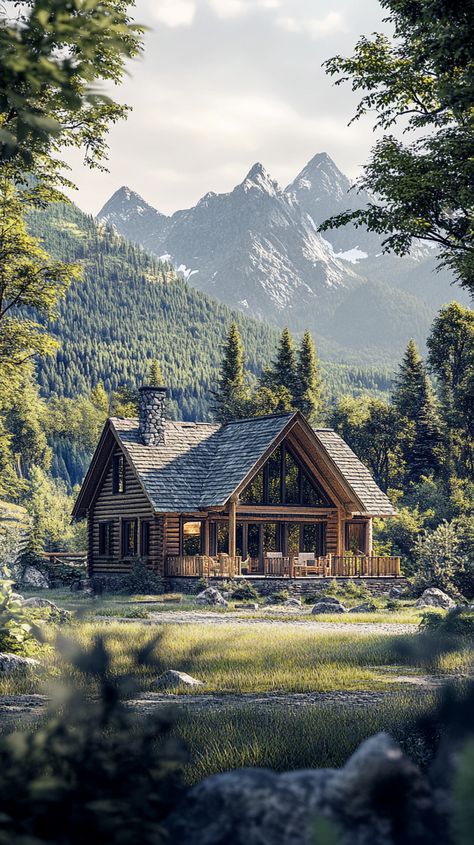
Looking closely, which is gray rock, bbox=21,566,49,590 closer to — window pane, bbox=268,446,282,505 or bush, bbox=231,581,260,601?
window pane, bbox=268,446,282,505

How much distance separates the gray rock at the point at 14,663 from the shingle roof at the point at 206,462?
24.0m

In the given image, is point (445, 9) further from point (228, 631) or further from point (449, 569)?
point (449, 569)

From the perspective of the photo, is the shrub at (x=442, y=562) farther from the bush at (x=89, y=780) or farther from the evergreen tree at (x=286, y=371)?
the evergreen tree at (x=286, y=371)

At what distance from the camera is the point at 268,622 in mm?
26344

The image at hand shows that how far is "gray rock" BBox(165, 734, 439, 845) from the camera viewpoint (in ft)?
15.0

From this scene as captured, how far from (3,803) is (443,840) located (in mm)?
1919

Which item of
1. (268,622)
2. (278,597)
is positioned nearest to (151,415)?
(278,597)

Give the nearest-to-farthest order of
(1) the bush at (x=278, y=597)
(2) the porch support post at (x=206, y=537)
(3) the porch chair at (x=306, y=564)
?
(1) the bush at (x=278, y=597), (3) the porch chair at (x=306, y=564), (2) the porch support post at (x=206, y=537)

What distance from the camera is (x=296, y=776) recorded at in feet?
15.8

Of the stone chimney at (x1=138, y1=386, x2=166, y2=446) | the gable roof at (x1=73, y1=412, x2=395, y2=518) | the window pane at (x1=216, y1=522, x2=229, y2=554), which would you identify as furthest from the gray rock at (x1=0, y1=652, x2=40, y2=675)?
the stone chimney at (x1=138, y1=386, x2=166, y2=446)

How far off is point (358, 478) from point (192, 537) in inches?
326

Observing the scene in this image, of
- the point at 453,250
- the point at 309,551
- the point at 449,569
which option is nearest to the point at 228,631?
the point at 453,250

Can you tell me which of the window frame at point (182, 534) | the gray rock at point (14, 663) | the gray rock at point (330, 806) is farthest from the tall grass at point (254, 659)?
the window frame at point (182, 534)

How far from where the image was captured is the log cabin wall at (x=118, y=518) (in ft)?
136
